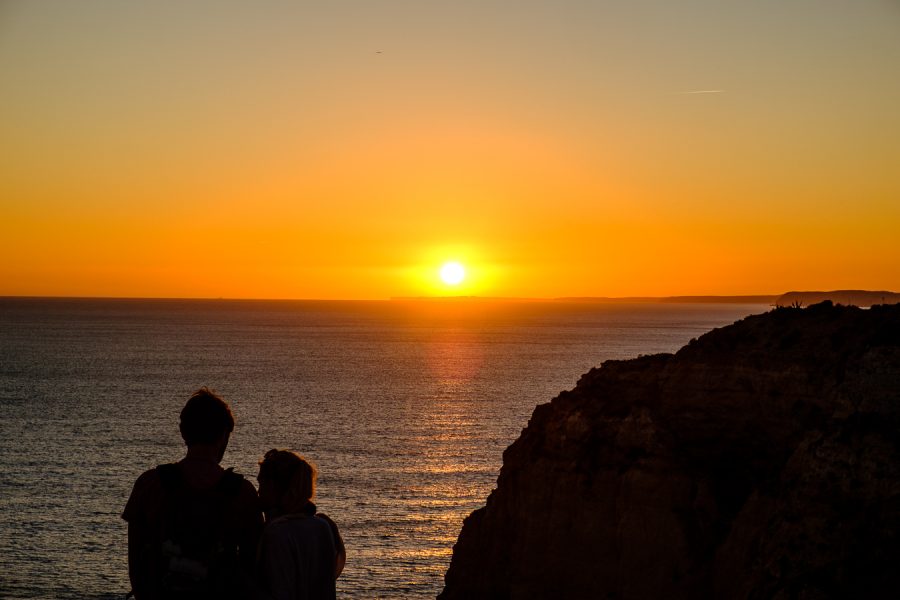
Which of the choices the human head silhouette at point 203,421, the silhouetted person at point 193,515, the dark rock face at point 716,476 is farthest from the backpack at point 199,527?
the dark rock face at point 716,476

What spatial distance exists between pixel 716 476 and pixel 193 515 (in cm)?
1767

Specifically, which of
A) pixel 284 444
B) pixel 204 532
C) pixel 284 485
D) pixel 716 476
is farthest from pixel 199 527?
pixel 284 444

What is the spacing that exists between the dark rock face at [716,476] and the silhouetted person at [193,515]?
12.8 meters

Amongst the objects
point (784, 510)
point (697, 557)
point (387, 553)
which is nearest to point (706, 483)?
point (697, 557)

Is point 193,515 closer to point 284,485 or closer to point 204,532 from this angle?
point 204,532

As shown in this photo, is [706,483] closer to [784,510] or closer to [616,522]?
[616,522]

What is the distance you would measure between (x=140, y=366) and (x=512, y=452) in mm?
135655

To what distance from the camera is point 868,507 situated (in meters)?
16.6

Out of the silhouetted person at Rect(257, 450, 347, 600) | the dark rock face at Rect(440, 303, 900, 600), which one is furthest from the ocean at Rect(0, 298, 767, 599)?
the silhouetted person at Rect(257, 450, 347, 600)

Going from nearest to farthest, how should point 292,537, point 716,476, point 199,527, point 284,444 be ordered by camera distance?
point 199,527 → point 292,537 → point 716,476 → point 284,444

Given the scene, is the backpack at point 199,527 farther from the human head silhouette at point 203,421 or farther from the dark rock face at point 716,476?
the dark rock face at point 716,476

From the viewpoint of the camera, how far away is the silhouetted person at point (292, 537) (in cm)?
632

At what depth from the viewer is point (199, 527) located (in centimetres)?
610

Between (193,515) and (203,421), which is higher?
(203,421)
